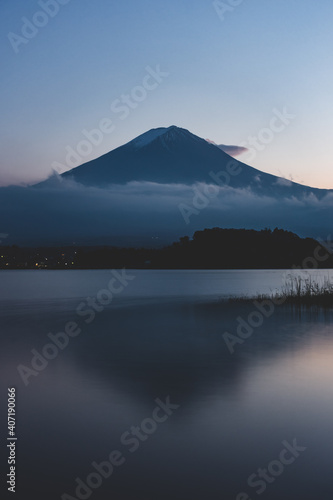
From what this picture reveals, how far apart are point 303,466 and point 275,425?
2030 mm

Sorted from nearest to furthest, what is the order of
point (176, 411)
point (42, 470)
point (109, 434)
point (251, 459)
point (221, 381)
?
point (42, 470), point (251, 459), point (109, 434), point (176, 411), point (221, 381)

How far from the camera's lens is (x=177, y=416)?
9234mm

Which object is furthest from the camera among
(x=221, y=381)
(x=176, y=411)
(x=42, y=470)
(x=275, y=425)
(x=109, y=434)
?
(x=221, y=381)

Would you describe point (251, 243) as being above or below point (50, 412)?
above

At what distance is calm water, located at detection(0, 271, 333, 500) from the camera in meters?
6.27

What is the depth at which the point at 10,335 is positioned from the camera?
22078 mm

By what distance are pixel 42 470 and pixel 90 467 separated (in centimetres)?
61

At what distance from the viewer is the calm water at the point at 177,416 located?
627cm

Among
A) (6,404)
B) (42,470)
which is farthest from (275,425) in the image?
(6,404)

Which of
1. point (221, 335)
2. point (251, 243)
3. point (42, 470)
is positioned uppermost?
point (251, 243)

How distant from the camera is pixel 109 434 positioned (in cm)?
818

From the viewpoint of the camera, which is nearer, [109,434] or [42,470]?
[42,470]

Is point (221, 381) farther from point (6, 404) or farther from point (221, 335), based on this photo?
point (221, 335)

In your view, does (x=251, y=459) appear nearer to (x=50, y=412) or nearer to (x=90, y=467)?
(x=90, y=467)
